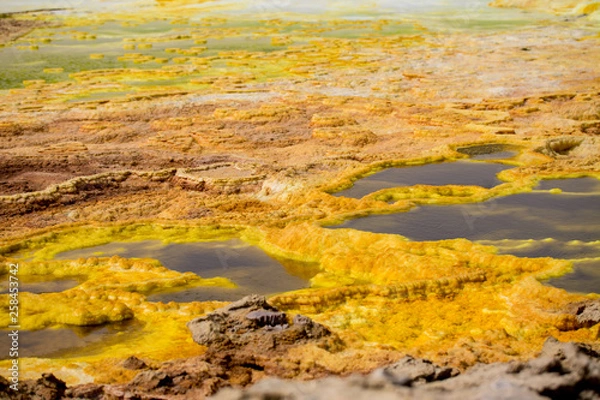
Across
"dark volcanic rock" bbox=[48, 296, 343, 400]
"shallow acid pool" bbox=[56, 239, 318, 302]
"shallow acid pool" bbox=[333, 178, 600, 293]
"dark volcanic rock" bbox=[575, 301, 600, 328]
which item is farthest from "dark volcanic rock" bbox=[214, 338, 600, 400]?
"shallow acid pool" bbox=[333, 178, 600, 293]

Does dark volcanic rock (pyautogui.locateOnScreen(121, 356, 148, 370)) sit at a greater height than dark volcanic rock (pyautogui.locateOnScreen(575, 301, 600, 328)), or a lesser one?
greater

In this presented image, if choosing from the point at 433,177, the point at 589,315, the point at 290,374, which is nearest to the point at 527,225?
the point at 433,177

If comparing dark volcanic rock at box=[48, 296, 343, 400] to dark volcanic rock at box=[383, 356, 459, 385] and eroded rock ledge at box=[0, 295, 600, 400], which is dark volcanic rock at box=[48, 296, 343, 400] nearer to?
eroded rock ledge at box=[0, 295, 600, 400]

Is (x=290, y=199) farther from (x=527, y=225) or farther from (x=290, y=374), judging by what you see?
(x=290, y=374)

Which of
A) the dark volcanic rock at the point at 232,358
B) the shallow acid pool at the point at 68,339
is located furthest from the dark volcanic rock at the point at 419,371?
the shallow acid pool at the point at 68,339

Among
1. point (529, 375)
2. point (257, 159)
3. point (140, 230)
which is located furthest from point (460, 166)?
point (529, 375)

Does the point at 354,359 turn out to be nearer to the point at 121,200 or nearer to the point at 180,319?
the point at 180,319
